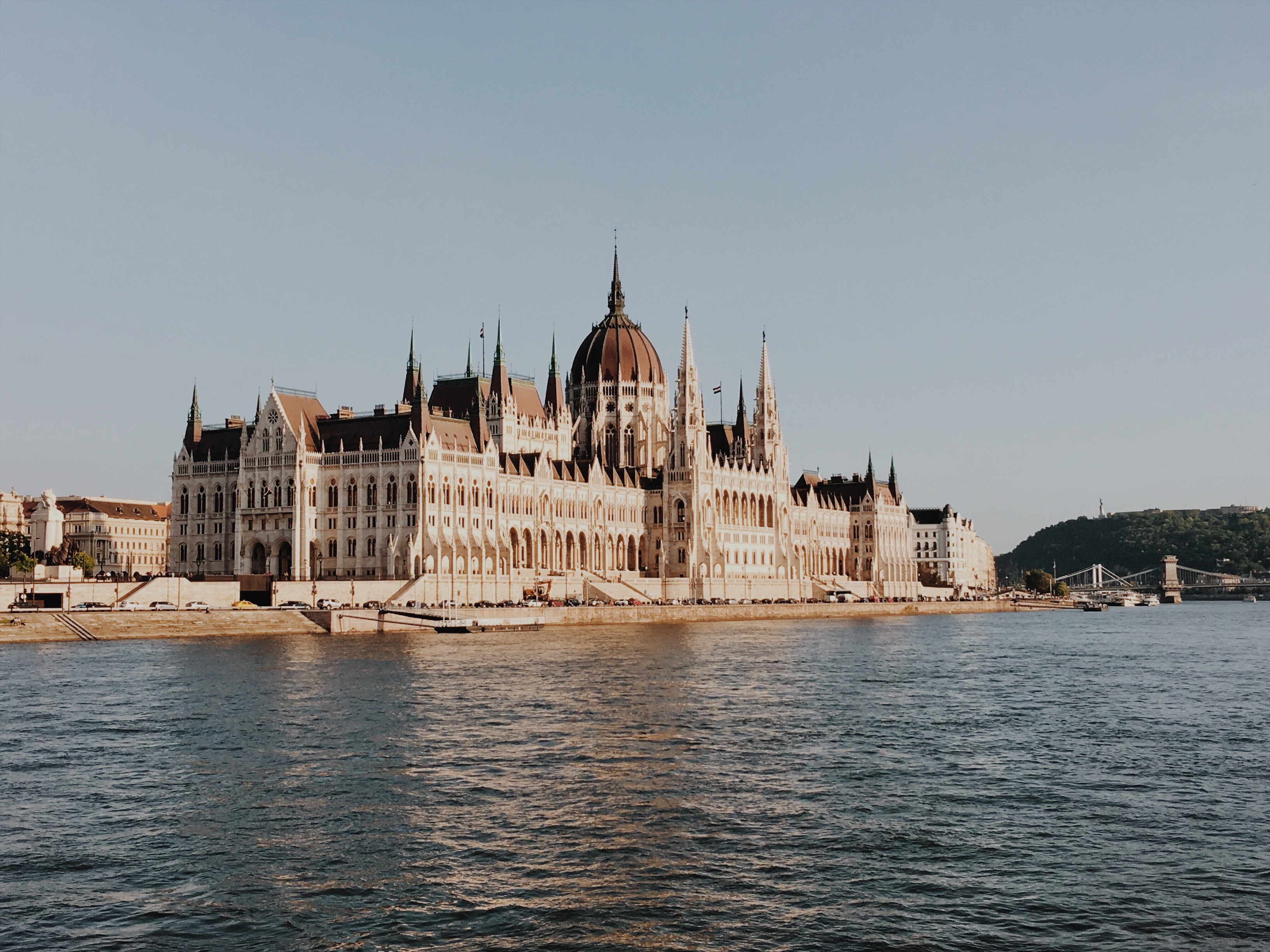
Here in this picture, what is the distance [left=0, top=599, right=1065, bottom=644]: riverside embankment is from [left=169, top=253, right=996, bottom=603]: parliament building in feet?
30.7

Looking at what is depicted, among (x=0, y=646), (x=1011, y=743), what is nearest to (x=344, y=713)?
(x=1011, y=743)

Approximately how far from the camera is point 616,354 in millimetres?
179625

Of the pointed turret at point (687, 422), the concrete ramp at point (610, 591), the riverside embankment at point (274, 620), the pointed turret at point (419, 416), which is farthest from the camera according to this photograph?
the pointed turret at point (687, 422)

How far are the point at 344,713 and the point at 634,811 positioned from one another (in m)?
20.1

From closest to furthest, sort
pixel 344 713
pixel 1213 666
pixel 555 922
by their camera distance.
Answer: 1. pixel 555 922
2. pixel 344 713
3. pixel 1213 666

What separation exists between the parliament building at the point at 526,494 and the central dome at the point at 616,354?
0.24m

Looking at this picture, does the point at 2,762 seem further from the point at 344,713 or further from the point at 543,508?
the point at 543,508

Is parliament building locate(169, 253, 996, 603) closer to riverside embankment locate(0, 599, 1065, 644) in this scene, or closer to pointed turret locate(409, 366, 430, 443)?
pointed turret locate(409, 366, 430, 443)

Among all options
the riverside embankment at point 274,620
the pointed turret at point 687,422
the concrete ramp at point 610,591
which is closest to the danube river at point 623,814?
the riverside embankment at point 274,620

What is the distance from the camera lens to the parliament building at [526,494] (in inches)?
4963

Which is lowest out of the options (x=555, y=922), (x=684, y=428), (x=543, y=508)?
(x=555, y=922)

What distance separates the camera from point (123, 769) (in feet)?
122

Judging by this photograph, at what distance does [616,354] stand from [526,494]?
141 ft

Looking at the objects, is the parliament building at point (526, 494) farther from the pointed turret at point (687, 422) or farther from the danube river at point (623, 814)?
the danube river at point (623, 814)
